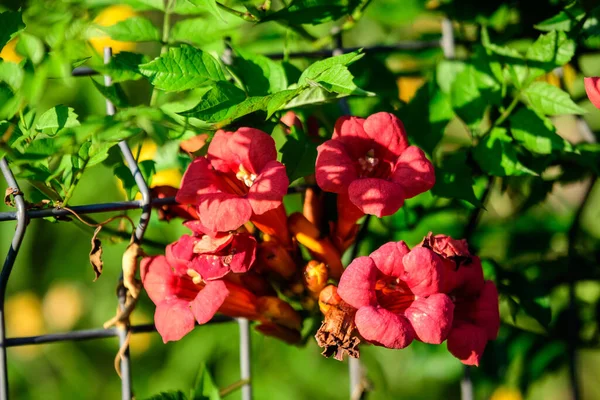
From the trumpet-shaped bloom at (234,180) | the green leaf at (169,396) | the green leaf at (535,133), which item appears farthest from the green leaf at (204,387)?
the green leaf at (535,133)

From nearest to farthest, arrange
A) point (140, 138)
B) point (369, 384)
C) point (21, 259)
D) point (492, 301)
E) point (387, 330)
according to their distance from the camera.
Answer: point (387, 330), point (492, 301), point (140, 138), point (369, 384), point (21, 259)

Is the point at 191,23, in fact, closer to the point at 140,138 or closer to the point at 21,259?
the point at 140,138

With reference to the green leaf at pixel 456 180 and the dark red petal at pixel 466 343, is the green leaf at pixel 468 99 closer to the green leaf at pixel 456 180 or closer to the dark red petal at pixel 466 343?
the green leaf at pixel 456 180

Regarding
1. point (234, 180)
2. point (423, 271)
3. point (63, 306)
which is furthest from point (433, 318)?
point (63, 306)

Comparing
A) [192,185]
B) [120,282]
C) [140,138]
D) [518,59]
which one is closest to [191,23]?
[140,138]

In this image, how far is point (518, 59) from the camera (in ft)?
4.29

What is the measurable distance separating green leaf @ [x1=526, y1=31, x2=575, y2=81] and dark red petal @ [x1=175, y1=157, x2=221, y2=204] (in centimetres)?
62

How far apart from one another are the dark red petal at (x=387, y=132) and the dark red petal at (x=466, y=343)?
0.29 m

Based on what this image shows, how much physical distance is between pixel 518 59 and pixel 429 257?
1.64ft

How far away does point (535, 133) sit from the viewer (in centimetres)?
126

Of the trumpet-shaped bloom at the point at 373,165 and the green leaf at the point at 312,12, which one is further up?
the green leaf at the point at 312,12

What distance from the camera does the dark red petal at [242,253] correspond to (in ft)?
3.56

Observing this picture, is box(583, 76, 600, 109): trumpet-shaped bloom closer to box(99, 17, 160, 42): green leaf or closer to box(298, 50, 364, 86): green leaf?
box(298, 50, 364, 86): green leaf

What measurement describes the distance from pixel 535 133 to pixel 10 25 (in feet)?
2.95
